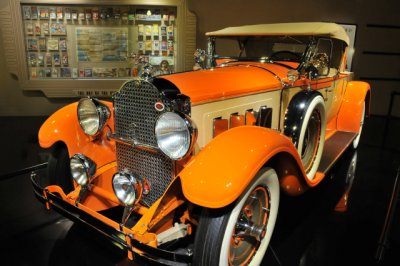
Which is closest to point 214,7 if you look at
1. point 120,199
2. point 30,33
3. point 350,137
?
point 30,33

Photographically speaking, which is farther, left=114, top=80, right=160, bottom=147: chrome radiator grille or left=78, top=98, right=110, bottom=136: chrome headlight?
left=78, top=98, right=110, bottom=136: chrome headlight

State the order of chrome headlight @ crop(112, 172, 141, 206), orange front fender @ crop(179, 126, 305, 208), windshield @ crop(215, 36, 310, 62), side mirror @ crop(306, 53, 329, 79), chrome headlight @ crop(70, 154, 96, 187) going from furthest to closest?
1. windshield @ crop(215, 36, 310, 62)
2. side mirror @ crop(306, 53, 329, 79)
3. chrome headlight @ crop(70, 154, 96, 187)
4. chrome headlight @ crop(112, 172, 141, 206)
5. orange front fender @ crop(179, 126, 305, 208)

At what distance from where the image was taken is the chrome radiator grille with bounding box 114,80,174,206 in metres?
2.05

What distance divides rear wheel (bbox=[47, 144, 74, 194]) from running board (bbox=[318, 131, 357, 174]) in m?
2.18

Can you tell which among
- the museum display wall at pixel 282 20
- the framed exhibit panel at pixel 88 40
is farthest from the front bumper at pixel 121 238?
the museum display wall at pixel 282 20

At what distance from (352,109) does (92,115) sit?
10.8 ft

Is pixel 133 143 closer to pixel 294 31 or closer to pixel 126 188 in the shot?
pixel 126 188

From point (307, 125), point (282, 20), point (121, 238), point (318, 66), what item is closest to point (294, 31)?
point (318, 66)

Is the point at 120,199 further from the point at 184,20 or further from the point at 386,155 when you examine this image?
the point at 184,20

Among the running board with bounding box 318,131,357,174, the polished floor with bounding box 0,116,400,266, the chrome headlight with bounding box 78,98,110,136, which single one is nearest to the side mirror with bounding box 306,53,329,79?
the running board with bounding box 318,131,357,174

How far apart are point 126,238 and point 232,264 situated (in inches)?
26.7

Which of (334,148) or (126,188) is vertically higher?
(126,188)

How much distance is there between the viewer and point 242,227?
6.37ft

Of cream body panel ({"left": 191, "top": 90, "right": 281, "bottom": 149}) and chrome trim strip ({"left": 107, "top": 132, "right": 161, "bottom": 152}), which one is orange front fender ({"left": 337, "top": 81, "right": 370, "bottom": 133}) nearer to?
cream body panel ({"left": 191, "top": 90, "right": 281, "bottom": 149})
